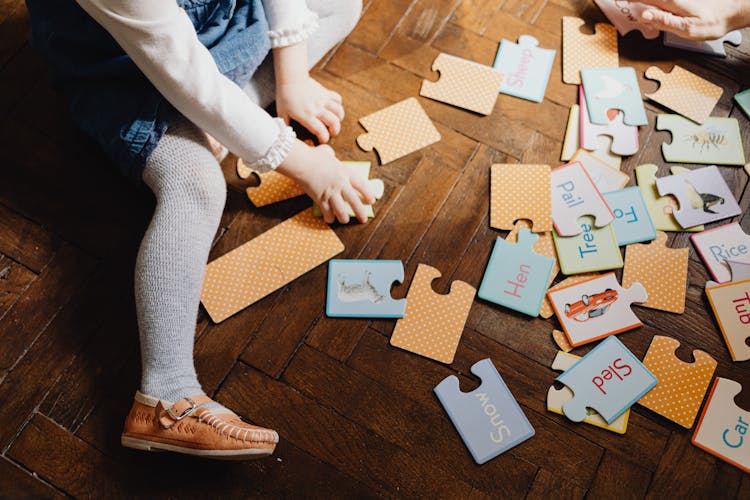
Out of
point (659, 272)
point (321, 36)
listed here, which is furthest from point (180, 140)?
point (659, 272)

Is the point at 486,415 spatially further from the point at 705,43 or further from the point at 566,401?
the point at 705,43

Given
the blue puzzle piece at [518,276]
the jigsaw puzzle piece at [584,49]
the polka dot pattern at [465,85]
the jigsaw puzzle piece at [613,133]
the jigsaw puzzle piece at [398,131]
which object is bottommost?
the blue puzzle piece at [518,276]

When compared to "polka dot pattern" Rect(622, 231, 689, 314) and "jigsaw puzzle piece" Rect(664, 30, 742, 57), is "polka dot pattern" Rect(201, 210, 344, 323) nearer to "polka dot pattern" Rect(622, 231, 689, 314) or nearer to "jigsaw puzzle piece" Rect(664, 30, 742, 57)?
"polka dot pattern" Rect(622, 231, 689, 314)

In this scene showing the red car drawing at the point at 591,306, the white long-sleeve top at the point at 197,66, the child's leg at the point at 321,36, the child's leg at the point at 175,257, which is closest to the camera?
the white long-sleeve top at the point at 197,66

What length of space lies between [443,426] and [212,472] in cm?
42

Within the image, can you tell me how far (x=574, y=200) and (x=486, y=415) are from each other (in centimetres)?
46

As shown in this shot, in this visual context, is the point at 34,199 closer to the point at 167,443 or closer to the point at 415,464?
the point at 167,443

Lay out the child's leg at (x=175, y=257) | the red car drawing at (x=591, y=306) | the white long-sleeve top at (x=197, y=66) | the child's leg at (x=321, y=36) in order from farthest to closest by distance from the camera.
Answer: the child's leg at (x=321, y=36) → the red car drawing at (x=591, y=306) → the child's leg at (x=175, y=257) → the white long-sleeve top at (x=197, y=66)

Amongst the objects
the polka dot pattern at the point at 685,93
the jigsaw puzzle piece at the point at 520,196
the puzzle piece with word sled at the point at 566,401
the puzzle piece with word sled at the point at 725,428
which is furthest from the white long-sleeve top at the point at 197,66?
the puzzle piece with word sled at the point at 725,428

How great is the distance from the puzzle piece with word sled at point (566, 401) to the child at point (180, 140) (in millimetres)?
490

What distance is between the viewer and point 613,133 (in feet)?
4.46

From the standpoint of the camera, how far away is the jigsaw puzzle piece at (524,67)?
1407 mm

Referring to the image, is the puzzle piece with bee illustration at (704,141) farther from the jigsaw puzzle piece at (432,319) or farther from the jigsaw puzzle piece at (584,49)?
the jigsaw puzzle piece at (432,319)

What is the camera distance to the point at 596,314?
1.23 meters
